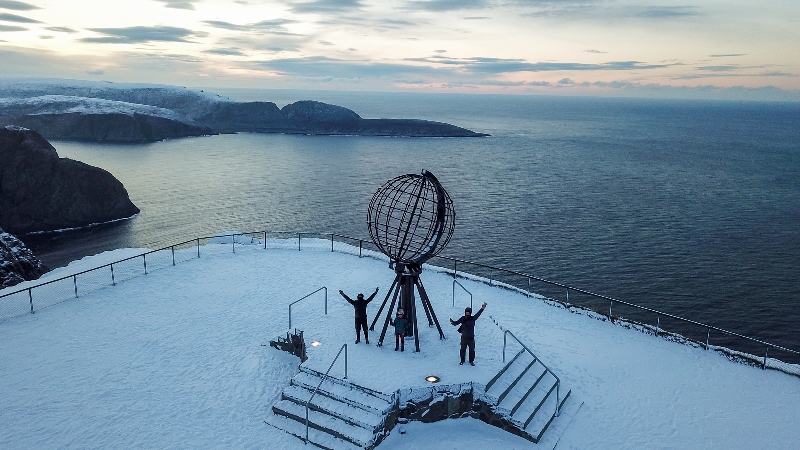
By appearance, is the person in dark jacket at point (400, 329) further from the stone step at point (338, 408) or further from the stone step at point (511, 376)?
the stone step at point (511, 376)

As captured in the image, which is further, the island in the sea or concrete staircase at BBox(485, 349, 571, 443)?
the island in the sea

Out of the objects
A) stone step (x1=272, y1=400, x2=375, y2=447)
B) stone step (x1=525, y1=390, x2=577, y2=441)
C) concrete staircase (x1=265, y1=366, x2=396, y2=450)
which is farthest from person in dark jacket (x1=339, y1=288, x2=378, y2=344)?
stone step (x1=525, y1=390, x2=577, y2=441)

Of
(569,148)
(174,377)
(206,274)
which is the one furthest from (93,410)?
(569,148)

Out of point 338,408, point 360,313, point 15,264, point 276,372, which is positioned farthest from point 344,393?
point 15,264

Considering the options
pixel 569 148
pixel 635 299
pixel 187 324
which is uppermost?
pixel 569 148

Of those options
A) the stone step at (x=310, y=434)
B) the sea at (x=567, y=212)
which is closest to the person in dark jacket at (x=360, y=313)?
the stone step at (x=310, y=434)

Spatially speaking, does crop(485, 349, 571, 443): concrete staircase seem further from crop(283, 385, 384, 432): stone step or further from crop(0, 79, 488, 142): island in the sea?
crop(0, 79, 488, 142): island in the sea

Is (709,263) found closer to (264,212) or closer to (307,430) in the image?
(307,430)

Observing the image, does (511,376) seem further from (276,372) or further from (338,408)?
(276,372)

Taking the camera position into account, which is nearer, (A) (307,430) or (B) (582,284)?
(A) (307,430)
